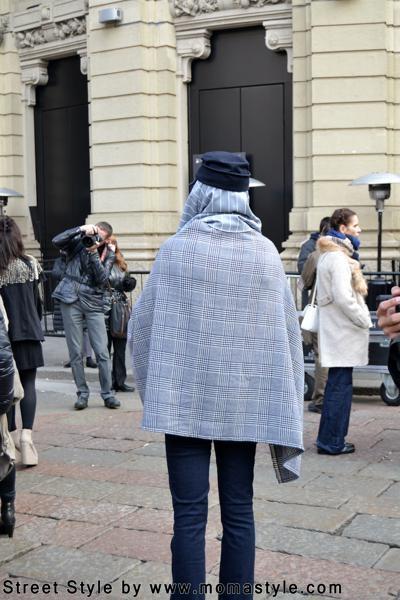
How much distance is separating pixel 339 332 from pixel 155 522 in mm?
2428

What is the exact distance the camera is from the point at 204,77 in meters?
16.1

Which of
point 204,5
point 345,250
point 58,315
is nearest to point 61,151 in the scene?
point 204,5

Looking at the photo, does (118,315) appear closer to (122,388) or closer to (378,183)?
(122,388)

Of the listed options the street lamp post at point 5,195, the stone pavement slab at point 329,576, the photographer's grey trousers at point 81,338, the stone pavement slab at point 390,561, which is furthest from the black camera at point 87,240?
the street lamp post at point 5,195

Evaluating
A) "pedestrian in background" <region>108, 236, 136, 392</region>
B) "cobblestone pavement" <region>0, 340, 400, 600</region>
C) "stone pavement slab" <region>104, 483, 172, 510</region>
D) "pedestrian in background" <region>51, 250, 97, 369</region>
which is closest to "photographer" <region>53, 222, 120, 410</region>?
"pedestrian in background" <region>51, 250, 97, 369</region>

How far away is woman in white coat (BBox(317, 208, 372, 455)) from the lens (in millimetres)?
6801

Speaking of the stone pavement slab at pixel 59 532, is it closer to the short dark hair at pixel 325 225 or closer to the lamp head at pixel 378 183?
the short dark hair at pixel 325 225

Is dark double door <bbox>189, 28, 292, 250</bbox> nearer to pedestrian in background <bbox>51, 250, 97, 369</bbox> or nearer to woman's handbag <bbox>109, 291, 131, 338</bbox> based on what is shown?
pedestrian in background <bbox>51, 250, 97, 369</bbox>

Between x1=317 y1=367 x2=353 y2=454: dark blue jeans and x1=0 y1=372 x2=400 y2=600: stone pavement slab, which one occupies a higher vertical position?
x1=317 y1=367 x2=353 y2=454: dark blue jeans

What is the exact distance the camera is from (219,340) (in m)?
3.55

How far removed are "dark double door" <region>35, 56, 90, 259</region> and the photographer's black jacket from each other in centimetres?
937

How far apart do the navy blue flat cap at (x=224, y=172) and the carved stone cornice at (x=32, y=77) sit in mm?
15662

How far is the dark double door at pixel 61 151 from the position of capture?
17938 mm

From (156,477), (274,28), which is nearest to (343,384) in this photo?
(156,477)
